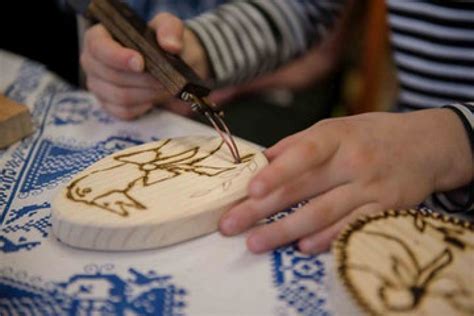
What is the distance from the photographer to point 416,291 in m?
0.40

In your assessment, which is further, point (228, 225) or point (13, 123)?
point (13, 123)

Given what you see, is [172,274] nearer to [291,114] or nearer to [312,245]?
[312,245]

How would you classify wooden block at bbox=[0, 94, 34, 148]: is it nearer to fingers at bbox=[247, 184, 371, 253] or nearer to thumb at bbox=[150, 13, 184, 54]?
thumb at bbox=[150, 13, 184, 54]

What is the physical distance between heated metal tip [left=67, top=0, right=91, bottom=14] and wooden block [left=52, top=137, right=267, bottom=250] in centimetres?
28

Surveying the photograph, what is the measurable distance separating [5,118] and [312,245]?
42 centimetres

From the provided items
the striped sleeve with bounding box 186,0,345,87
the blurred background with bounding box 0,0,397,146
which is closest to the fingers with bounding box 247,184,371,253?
the striped sleeve with bounding box 186,0,345,87

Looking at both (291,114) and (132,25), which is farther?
(291,114)

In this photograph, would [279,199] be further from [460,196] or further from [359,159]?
[460,196]

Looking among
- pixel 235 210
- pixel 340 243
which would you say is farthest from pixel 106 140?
pixel 340 243

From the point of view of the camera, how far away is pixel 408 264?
429 mm

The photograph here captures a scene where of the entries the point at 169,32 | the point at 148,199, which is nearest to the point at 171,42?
the point at 169,32

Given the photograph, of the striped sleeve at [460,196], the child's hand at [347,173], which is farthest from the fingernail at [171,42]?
the striped sleeve at [460,196]

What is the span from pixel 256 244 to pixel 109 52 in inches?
14.1

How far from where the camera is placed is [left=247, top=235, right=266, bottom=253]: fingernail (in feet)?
1.61
